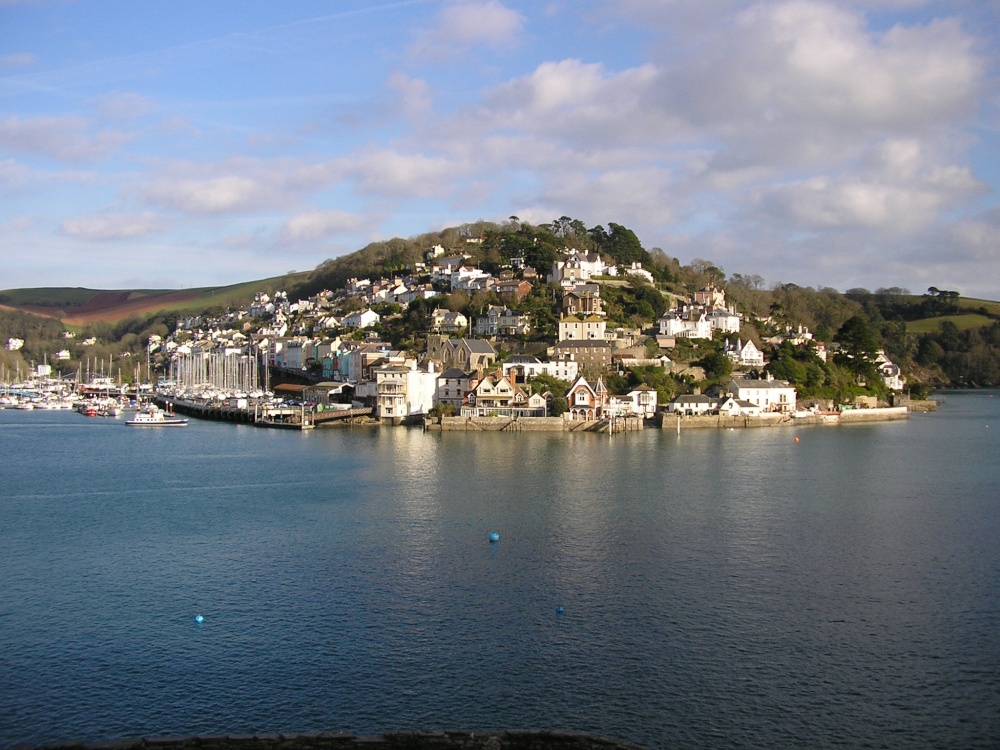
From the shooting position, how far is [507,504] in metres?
19.6

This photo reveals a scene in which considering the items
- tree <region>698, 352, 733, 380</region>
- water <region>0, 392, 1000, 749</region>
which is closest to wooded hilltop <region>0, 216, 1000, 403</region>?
tree <region>698, 352, 733, 380</region>

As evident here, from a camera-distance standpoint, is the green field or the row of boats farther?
the green field

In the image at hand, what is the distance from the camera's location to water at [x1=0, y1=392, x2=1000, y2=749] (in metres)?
9.31

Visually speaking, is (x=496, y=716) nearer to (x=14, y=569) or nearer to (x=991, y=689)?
(x=991, y=689)

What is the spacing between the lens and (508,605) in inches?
492

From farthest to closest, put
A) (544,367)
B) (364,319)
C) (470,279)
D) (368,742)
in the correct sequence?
(364,319) < (470,279) < (544,367) < (368,742)

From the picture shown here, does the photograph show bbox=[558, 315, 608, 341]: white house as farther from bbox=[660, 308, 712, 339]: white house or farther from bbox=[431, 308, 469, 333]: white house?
bbox=[431, 308, 469, 333]: white house

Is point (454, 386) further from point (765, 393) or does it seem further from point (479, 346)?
point (765, 393)

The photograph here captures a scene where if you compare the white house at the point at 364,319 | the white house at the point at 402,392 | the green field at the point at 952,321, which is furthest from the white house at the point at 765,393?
the green field at the point at 952,321

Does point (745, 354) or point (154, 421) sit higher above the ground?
point (745, 354)

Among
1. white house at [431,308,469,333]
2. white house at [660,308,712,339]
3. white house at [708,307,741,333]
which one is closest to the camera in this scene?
white house at [660,308,712,339]

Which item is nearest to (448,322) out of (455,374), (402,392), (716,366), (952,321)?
(455,374)

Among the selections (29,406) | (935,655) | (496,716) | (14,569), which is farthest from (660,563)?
(29,406)

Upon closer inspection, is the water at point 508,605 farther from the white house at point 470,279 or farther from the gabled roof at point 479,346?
the white house at point 470,279
